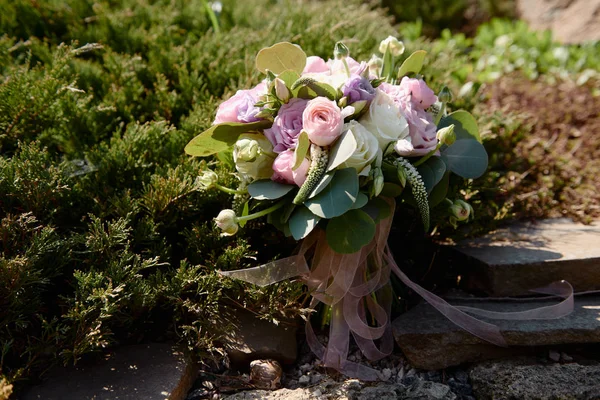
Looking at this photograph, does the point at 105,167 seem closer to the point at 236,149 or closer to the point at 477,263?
the point at 236,149

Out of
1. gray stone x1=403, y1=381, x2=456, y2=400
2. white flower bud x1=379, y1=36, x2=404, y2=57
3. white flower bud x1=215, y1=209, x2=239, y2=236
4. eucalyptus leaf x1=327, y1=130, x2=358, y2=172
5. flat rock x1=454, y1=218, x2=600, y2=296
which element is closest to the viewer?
eucalyptus leaf x1=327, y1=130, x2=358, y2=172

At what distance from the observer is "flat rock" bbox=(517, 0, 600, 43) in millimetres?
5207

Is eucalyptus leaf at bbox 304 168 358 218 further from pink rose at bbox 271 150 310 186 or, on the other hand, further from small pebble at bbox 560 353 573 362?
small pebble at bbox 560 353 573 362

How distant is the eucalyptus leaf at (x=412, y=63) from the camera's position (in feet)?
6.54

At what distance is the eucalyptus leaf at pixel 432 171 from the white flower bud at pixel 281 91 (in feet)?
1.68

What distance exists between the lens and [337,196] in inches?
65.2

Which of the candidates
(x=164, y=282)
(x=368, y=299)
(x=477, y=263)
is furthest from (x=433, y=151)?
(x=164, y=282)

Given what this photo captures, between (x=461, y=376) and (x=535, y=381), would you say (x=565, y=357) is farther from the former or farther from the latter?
(x=461, y=376)

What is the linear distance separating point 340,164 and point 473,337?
2.87ft

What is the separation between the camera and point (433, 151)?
181 cm

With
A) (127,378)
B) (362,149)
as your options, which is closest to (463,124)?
(362,149)

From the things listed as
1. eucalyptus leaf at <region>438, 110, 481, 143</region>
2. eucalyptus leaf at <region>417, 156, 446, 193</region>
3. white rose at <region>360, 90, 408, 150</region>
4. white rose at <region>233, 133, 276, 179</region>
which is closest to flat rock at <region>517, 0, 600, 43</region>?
eucalyptus leaf at <region>438, 110, 481, 143</region>

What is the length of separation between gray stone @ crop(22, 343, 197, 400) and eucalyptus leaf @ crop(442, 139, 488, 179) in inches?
46.5

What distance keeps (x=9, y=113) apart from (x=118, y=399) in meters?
1.31
